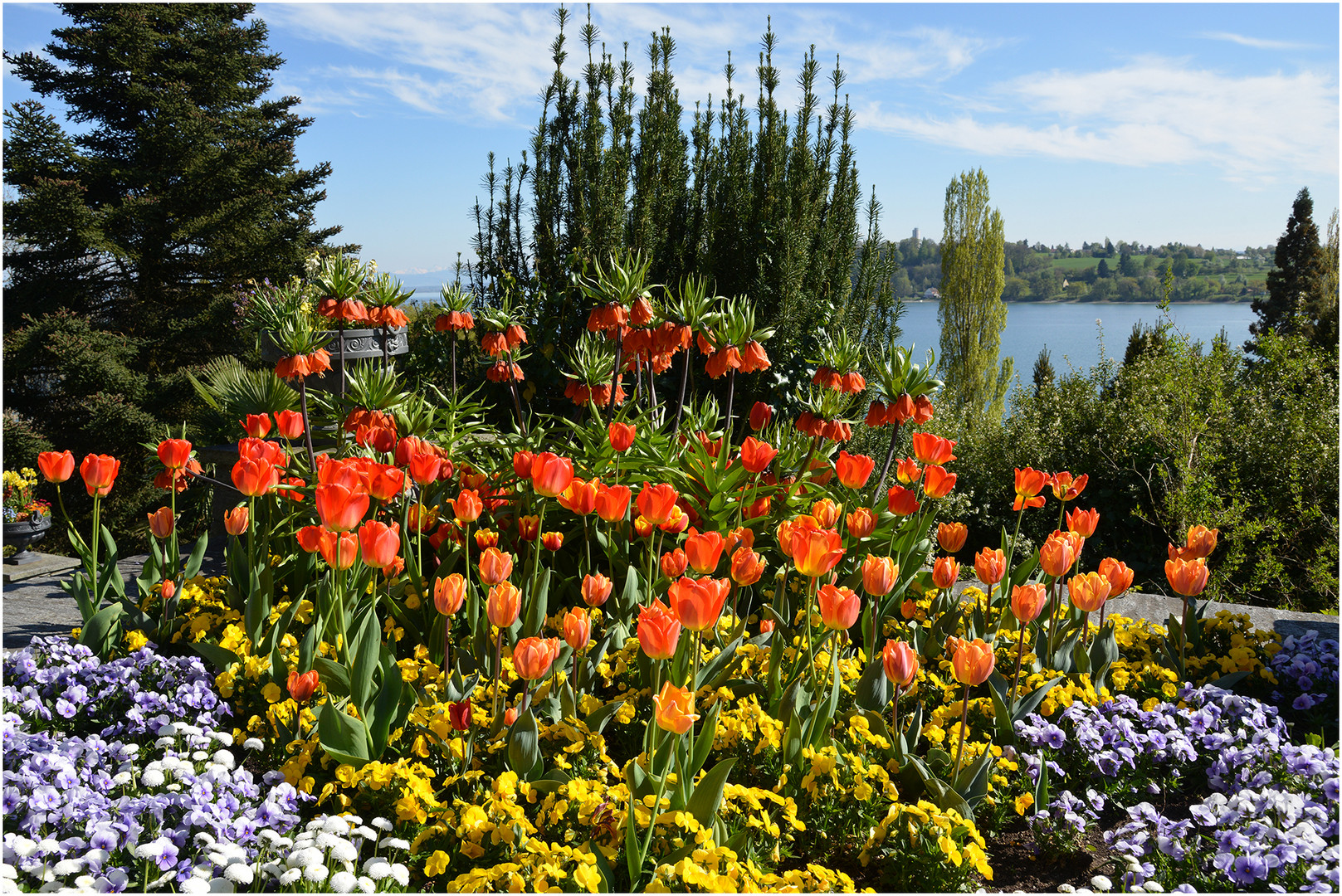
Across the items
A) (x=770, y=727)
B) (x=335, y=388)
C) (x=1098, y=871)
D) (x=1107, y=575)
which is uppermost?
(x=335, y=388)

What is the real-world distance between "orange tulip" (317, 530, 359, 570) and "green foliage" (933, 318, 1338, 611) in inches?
182

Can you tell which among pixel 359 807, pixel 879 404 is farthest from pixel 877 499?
pixel 359 807

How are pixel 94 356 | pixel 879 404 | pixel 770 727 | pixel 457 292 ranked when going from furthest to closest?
1. pixel 94 356
2. pixel 457 292
3. pixel 879 404
4. pixel 770 727

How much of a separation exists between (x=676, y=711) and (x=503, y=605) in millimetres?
524

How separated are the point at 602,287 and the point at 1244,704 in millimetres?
2518

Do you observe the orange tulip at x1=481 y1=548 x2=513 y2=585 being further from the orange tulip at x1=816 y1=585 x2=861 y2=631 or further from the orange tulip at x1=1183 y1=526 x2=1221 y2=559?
the orange tulip at x1=1183 y1=526 x2=1221 y2=559

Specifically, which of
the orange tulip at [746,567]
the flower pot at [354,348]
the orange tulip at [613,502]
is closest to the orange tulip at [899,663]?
the orange tulip at [746,567]

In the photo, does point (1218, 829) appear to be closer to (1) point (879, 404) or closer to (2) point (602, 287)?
(1) point (879, 404)

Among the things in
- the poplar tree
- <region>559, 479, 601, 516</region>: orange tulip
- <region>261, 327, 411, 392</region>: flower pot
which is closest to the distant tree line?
the poplar tree

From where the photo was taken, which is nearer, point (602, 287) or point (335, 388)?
point (602, 287)

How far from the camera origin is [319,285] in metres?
3.67

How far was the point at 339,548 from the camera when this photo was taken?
1.95 meters

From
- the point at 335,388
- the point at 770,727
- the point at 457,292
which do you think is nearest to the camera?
the point at 770,727

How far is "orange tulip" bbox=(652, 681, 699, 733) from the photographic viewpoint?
4.67 feet
